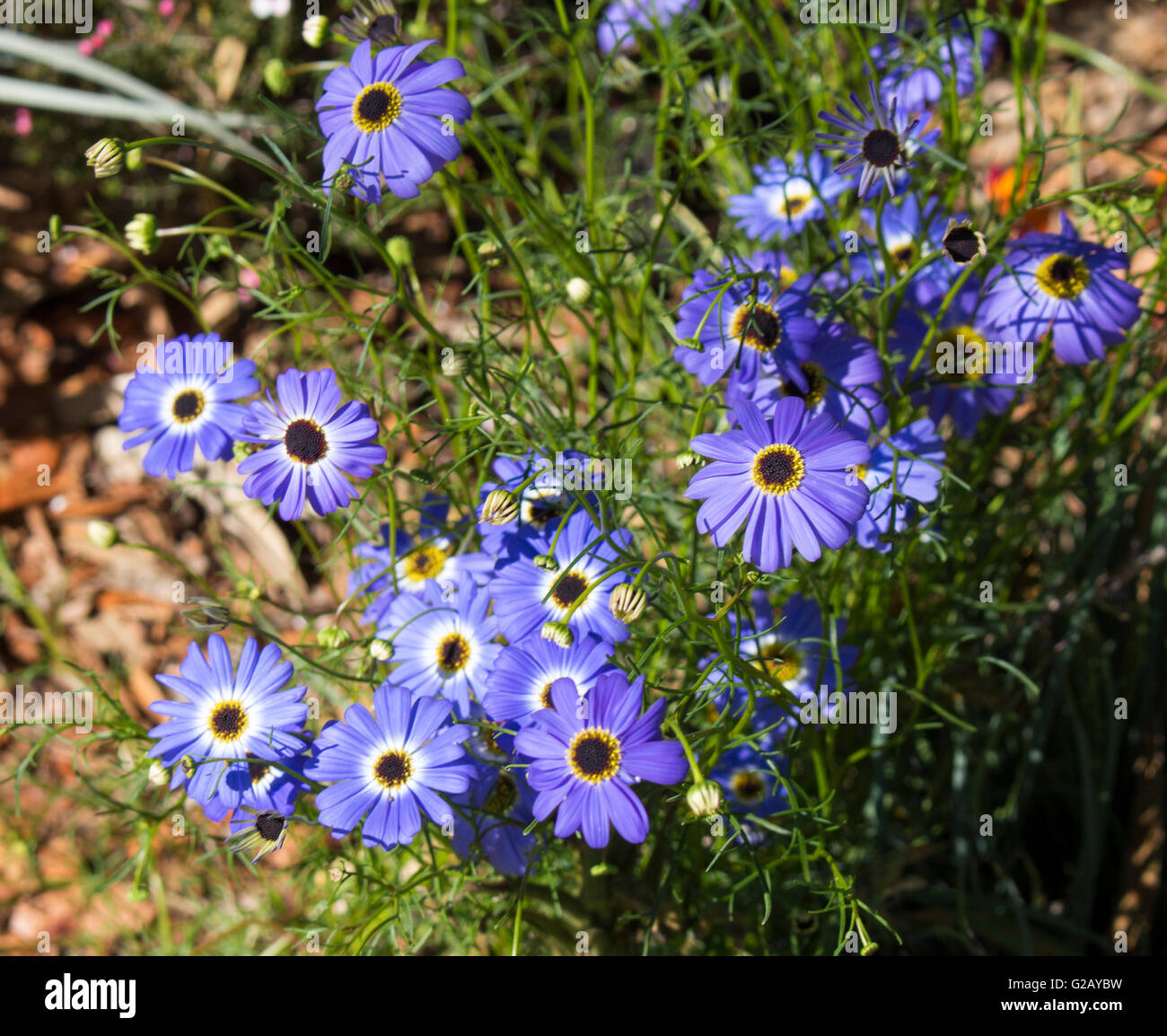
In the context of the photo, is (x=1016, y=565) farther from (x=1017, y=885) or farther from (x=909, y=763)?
(x=1017, y=885)

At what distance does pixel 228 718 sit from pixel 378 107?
29.4 inches

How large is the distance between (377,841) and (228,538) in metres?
1.68

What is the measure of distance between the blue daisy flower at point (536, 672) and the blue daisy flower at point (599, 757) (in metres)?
0.06

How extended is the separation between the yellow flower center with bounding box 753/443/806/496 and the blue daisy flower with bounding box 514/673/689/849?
0.81 ft

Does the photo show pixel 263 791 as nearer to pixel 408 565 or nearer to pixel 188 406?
pixel 408 565

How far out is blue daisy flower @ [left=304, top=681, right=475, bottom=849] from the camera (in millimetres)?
1062

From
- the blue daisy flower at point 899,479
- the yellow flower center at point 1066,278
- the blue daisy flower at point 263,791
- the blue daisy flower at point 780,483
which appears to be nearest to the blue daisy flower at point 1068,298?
the yellow flower center at point 1066,278

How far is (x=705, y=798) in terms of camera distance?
36.7 inches

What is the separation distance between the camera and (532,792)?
1232mm

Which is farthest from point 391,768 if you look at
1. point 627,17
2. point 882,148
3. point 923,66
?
point 627,17

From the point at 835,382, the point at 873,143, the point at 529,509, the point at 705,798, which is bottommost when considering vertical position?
the point at 705,798

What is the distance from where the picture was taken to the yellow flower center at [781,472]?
1049mm

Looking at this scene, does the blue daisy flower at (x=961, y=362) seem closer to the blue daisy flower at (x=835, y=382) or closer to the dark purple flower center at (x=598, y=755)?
the blue daisy flower at (x=835, y=382)

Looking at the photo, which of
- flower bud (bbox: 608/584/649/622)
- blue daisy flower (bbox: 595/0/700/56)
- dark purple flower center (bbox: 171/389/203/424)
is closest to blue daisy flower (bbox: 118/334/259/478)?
dark purple flower center (bbox: 171/389/203/424)
